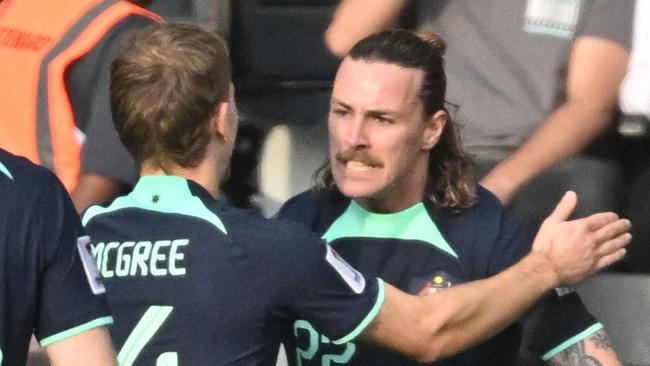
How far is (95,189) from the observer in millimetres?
3805

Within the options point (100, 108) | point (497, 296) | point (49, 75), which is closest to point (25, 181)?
point (497, 296)

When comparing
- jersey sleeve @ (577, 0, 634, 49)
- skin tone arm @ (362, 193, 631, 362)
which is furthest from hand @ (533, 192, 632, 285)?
jersey sleeve @ (577, 0, 634, 49)

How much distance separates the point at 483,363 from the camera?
320 cm

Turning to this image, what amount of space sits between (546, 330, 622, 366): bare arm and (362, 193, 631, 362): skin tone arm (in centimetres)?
17

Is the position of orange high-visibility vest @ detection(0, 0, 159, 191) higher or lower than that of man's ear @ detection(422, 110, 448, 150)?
lower

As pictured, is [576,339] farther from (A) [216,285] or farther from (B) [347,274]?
(A) [216,285]

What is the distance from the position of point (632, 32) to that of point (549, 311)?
969mm

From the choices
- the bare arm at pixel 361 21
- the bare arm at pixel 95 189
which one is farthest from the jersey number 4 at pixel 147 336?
the bare arm at pixel 361 21

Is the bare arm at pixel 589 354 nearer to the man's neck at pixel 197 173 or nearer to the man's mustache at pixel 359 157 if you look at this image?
the man's mustache at pixel 359 157

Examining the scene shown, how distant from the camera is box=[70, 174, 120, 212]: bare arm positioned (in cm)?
380

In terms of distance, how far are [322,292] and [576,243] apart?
1.69 ft

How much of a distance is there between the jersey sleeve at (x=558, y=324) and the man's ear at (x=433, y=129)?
37cm

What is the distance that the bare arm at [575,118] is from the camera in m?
3.69

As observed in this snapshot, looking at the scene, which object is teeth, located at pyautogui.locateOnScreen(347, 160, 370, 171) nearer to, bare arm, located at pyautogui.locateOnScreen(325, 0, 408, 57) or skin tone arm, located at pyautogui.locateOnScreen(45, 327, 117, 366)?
bare arm, located at pyautogui.locateOnScreen(325, 0, 408, 57)
